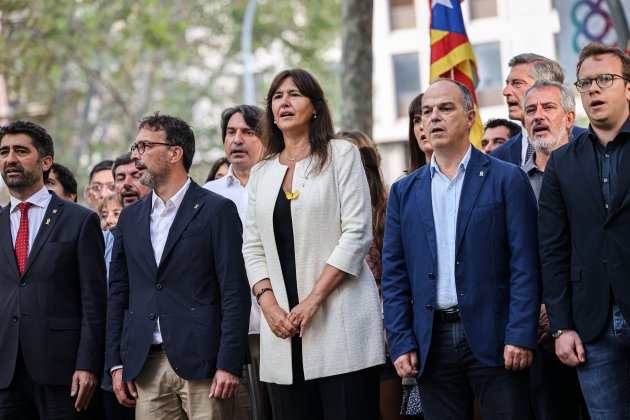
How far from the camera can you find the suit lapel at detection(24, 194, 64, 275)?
25.0 ft

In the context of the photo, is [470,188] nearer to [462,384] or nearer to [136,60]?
[462,384]

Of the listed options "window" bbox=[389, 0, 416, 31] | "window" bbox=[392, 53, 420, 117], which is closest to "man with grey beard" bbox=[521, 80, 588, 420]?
"window" bbox=[392, 53, 420, 117]

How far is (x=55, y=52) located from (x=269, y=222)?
18960mm

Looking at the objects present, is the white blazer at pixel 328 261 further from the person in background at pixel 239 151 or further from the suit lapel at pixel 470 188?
the person in background at pixel 239 151

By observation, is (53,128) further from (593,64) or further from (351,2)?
(593,64)

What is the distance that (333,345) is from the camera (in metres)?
6.41

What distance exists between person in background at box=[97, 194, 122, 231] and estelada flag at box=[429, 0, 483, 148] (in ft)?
9.98

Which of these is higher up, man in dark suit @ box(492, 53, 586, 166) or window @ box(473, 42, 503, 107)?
window @ box(473, 42, 503, 107)

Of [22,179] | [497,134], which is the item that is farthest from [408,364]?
[497,134]

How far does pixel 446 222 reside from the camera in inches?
248

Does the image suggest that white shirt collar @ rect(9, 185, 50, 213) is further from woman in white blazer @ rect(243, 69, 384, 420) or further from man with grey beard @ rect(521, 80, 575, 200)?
man with grey beard @ rect(521, 80, 575, 200)

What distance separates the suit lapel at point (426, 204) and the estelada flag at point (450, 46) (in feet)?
12.1

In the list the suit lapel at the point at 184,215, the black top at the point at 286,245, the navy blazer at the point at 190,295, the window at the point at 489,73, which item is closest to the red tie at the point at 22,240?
the navy blazer at the point at 190,295

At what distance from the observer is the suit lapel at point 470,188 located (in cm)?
618
